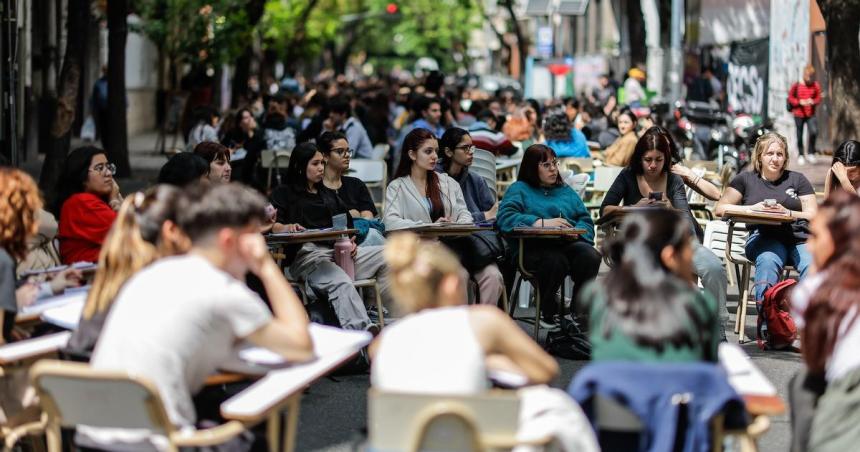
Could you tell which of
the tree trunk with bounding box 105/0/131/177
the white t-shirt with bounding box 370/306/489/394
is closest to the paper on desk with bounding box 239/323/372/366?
the white t-shirt with bounding box 370/306/489/394

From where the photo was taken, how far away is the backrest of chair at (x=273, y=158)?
17.2 meters

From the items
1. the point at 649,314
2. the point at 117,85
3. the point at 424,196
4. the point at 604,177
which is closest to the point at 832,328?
the point at 649,314

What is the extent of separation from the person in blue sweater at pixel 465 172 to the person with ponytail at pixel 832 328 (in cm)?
528

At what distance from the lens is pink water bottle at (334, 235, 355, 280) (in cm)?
949

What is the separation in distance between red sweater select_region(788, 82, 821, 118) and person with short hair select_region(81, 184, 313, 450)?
19955 mm

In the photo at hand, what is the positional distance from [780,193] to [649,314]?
18.1 ft

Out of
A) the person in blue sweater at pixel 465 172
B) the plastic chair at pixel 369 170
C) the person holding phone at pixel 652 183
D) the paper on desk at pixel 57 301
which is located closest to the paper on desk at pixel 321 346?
the paper on desk at pixel 57 301

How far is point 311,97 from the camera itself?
21953 millimetres

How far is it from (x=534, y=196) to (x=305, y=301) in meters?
1.82

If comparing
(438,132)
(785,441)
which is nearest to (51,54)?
(438,132)

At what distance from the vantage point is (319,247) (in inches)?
374

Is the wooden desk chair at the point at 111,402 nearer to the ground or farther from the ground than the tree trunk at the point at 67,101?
nearer to the ground

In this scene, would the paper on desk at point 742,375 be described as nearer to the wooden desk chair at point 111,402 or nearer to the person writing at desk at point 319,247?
the wooden desk chair at point 111,402

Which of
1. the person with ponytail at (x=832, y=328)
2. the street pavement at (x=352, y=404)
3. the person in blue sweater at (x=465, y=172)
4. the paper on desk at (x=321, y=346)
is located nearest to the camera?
the paper on desk at (x=321, y=346)
